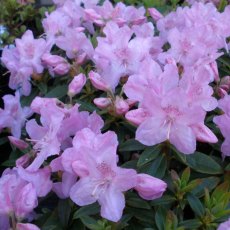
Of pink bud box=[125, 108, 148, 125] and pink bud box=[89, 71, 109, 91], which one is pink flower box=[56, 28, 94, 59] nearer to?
pink bud box=[89, 71, 109, 91]

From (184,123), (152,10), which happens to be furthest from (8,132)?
(152,10)

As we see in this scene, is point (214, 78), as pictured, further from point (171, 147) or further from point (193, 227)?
point (193, 227)

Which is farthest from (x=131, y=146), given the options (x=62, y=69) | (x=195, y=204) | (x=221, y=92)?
(x=62, y=69)

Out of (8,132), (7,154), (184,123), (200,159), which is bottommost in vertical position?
(7,154)

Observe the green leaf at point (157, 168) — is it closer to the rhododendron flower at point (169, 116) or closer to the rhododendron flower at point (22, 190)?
the rhododendron flower at point (169, 116)

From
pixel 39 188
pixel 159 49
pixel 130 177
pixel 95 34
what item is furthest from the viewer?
pixel 95 34

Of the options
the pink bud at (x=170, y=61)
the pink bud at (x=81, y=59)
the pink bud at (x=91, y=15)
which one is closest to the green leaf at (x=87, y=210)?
the pink bud at (x=170, y=61)
